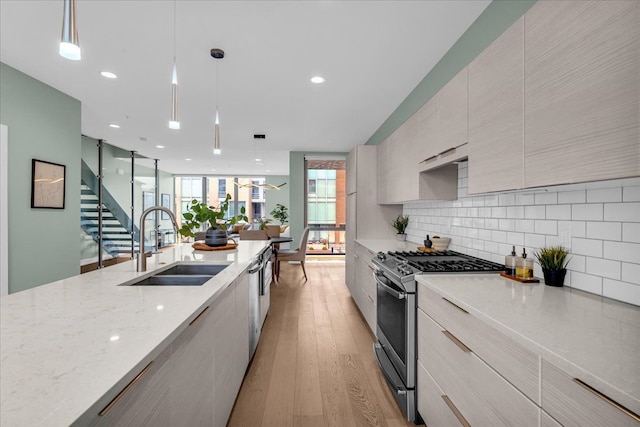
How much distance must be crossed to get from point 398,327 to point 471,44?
211 cm

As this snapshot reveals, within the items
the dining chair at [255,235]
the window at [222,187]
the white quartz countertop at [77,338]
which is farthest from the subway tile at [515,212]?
the window at [222,187]

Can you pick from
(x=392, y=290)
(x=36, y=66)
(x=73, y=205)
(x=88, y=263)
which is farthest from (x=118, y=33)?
(x=88, y=263)

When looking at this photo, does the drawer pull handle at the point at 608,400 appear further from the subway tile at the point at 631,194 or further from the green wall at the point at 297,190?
the green wall at the point at 297,190

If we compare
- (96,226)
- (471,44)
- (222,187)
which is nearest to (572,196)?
(471,44)

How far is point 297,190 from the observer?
677 cm

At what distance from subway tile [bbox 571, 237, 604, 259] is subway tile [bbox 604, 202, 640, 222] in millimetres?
122

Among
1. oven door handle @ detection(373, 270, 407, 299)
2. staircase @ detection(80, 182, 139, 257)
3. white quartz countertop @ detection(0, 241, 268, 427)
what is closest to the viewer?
white quartz countertop @ detection(0, 241, 268, 427)

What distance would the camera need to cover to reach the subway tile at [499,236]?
77.4 inches

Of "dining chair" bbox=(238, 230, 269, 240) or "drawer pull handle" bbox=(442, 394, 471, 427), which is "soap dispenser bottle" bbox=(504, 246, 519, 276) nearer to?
"drawer pull handle" bbox=(442, 394, 471, 427)

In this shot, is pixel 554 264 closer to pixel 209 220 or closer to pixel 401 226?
pixel 401 226

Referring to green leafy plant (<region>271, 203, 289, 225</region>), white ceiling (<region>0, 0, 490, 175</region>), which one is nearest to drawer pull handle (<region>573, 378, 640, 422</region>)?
white ceiling (<region>0, 0, 490, 175</region>)

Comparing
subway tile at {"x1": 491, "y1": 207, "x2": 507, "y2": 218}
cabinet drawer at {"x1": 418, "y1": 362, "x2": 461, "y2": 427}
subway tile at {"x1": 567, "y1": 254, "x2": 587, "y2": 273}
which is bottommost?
cabinet drawer at {"x1": 418, "y1": 362, "x2": 461, "y2": 427}

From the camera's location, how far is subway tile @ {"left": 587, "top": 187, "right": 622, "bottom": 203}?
1.26 meters

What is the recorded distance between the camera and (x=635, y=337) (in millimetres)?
883
